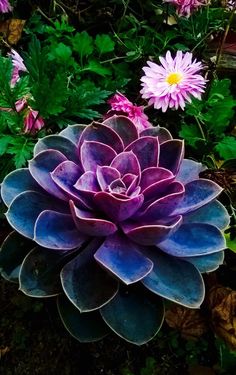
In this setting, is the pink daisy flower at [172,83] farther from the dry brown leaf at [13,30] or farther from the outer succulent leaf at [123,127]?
the dry brown leaf at [13,30]

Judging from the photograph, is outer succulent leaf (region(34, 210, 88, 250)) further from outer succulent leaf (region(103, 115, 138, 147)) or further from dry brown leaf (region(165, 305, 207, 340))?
dry brown leaf (region(165, 305, 207, 340))

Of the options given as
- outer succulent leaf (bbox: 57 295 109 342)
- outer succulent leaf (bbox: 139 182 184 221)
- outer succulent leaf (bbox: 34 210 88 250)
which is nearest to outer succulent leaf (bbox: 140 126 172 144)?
outer succulent leaf (bbox: 139 182 184 221)

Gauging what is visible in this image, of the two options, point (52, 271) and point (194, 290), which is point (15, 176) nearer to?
point (52, 271)

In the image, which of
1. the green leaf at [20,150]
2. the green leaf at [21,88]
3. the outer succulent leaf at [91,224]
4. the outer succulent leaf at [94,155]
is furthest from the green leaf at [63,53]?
the outer succulent leaf at [91,224]

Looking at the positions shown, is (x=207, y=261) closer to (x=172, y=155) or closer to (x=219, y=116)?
(x=172, y=155)

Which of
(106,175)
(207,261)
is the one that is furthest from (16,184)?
(207,261)

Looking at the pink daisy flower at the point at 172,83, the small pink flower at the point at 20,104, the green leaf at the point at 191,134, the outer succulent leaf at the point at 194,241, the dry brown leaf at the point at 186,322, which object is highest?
the pink daisy flower at the point at 172,83

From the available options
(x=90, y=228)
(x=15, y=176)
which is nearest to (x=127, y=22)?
(x=15, y=176)
